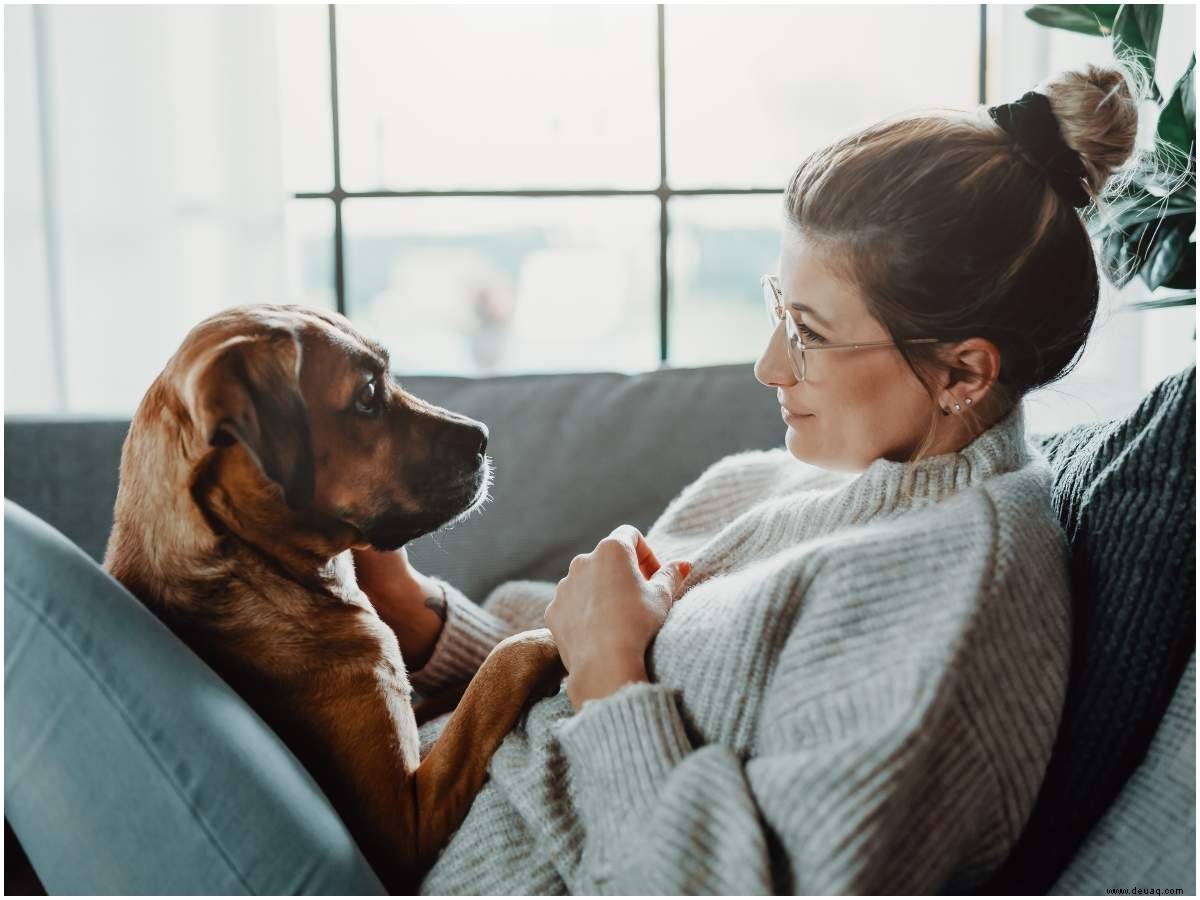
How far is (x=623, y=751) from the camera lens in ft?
2.86

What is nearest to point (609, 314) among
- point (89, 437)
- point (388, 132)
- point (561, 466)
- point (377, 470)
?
point (388, 132)

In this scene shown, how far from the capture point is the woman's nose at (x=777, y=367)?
1153 millimetres

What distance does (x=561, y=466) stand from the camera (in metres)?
1.69

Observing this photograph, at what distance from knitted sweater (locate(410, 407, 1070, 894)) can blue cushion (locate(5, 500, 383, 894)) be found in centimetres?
20

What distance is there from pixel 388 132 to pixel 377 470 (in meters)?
1.96

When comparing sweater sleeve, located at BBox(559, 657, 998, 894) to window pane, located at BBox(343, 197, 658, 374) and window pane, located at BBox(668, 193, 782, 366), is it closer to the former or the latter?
window pane, located at BBox(668, 193, 782, 366)

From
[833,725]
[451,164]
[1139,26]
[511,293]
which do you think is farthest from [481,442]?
[511,293]

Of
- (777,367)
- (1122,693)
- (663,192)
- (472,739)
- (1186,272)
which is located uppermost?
(663,192)

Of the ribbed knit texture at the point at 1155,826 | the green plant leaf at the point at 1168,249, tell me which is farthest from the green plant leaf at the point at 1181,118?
the ribbed knit texture at the point at 1155,826

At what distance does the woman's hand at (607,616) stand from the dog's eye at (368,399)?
0.31m

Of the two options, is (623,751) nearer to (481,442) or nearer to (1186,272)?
(481,442)

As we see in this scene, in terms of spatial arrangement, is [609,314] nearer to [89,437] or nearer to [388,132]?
[388,132]

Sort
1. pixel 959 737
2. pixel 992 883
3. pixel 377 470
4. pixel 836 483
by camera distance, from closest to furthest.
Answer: pixel 959 737 < pixel 992 883 < pixel 377 470 < pixel 836 483

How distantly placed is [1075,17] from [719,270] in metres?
1.51
